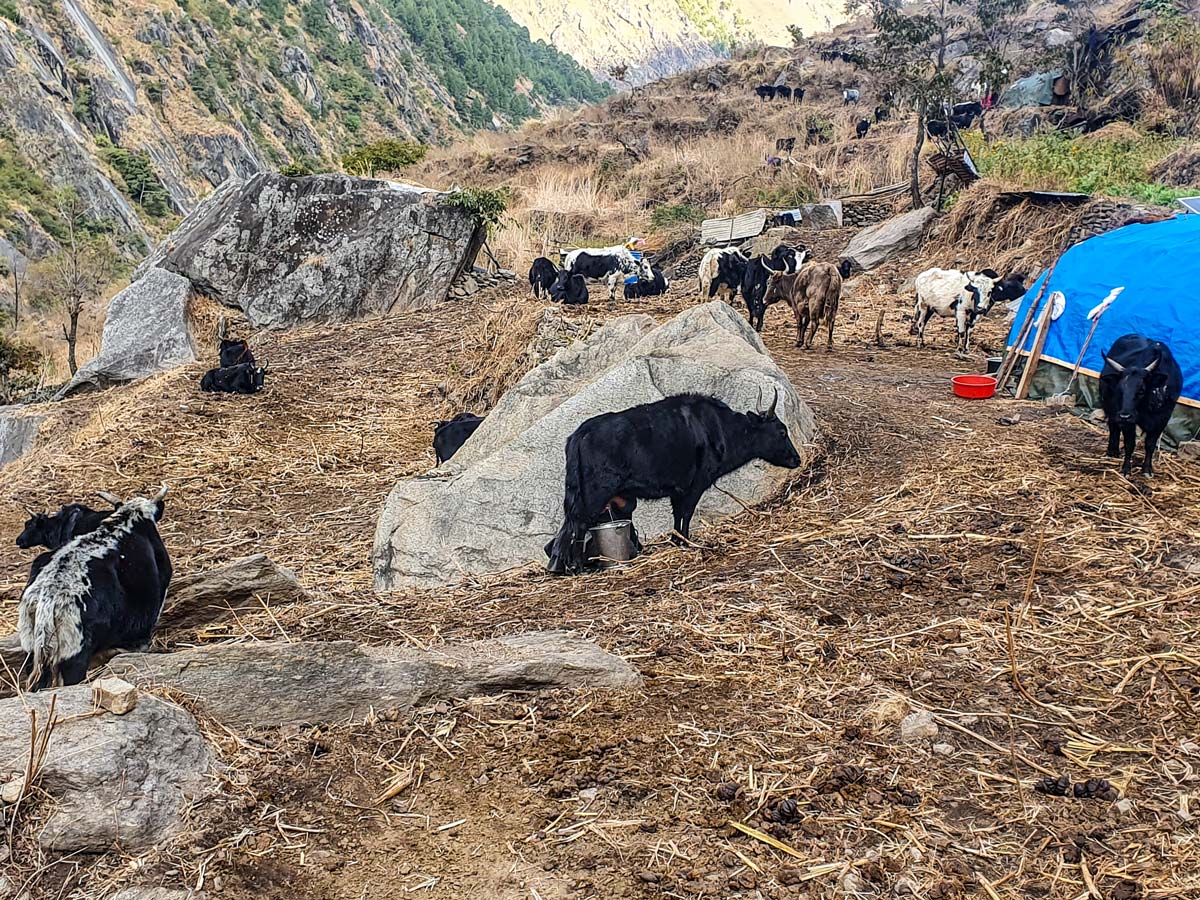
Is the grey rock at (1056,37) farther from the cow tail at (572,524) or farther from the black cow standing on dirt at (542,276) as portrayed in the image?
the cow tail at (572,524)

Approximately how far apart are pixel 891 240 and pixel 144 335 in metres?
14.0

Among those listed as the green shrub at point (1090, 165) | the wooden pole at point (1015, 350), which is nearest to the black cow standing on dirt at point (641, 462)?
the wooden pole at point (1015, 350)

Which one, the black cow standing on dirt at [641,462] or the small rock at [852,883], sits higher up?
the black cow standing on dirt at [641,462]

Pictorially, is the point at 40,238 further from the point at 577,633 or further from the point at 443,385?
the point at 577,633

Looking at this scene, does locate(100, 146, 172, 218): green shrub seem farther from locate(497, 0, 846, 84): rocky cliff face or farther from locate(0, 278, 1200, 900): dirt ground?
locate(497, 0, 846, 84): rocky cliff face

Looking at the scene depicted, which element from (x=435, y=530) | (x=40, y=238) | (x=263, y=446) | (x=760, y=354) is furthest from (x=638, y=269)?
(x=40, y=238)

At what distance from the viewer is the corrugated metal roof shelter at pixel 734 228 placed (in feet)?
71.7

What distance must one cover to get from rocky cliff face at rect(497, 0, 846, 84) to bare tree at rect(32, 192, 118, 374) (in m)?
105

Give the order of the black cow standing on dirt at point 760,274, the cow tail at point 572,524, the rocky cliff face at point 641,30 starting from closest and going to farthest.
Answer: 1. the cow tail at point 572,524
2. the black cow standing on dirt at point 760,274
3. the rocky cliff face at point 641,30

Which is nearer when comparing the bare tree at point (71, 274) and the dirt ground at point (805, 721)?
the dirt ground at point (805, 721)

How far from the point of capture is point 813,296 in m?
13.4

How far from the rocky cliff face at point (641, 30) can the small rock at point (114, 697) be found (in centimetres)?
13756

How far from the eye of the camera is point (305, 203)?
16453mm

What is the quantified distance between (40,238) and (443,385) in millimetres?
44750
